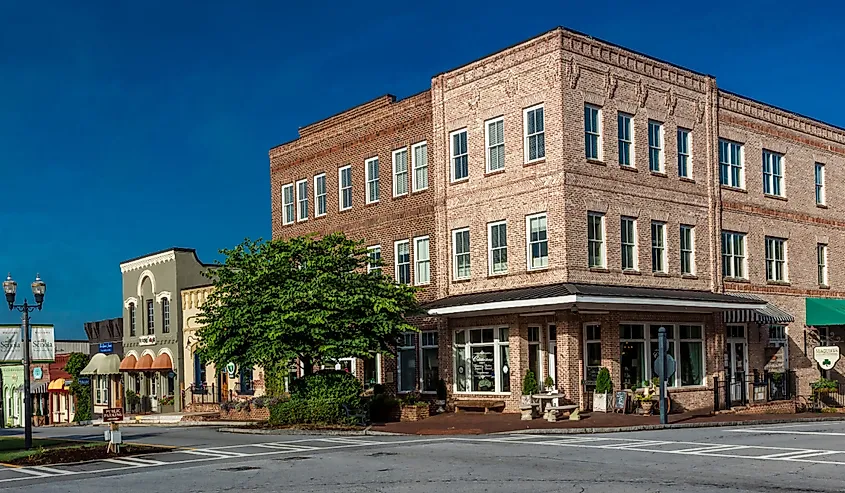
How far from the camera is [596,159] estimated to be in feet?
104

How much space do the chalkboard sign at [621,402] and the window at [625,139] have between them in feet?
24.3

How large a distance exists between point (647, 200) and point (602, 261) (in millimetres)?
3073

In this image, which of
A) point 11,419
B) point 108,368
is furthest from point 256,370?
point 11,419

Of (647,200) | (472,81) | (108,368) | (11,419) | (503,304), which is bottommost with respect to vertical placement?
(11,419)

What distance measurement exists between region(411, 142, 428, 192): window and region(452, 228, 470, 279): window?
8.84 feet

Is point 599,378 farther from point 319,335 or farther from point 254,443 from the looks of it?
point 254,443

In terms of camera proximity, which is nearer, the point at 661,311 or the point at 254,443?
the point at 254,443

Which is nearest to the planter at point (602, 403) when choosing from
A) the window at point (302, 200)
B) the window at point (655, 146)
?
the window at point (655, 146)

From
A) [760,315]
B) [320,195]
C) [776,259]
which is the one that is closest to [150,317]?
[320,195]

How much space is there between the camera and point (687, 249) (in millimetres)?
34750

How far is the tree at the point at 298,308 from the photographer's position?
2962 centimetres

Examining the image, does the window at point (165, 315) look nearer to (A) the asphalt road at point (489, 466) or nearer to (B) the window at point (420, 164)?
(B) the window at point (420, 164)

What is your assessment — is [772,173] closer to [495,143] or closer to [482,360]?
[495,143]

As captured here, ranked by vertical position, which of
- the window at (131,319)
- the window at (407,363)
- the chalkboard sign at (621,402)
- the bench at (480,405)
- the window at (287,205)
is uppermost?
Result: the window at (287,205)
